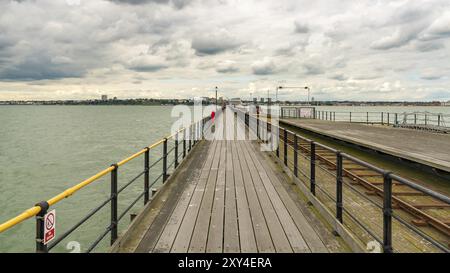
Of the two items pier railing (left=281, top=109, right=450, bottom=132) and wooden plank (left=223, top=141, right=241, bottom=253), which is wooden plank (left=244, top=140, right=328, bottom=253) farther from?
pier railing (left=281, top=109, right=450, bottom=132)

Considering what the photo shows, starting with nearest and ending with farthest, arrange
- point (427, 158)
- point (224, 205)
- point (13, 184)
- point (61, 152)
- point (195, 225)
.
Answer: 1. point (195, 225)
2. point (224, 205)
3. point (427, 158)
4. point (13, 184)
5. point (61, 152)

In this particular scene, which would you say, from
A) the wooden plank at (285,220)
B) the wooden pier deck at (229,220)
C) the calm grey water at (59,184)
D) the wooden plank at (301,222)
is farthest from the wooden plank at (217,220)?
the calm grey water at (59,184)

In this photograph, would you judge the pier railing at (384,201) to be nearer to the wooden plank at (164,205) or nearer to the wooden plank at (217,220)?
the wooden plank at (217,220)

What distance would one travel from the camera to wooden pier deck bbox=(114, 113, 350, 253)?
14.0 feet

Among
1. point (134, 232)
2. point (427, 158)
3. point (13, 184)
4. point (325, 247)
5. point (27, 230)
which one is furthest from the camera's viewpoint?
point (13, 184)

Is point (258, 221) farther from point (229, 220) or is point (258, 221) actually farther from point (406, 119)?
point (406, 119)

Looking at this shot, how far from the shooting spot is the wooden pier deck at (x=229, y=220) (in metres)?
4.27

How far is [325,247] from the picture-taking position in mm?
4234

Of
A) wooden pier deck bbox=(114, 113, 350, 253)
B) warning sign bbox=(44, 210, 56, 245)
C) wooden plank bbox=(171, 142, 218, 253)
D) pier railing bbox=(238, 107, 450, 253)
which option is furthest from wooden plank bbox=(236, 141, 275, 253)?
warning sign bbox=(44, 210, 56, 245)

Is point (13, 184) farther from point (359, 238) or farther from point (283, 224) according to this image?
point (359, 238)

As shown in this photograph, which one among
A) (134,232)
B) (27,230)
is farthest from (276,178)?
(27,230)

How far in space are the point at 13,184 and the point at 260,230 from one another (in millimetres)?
17652

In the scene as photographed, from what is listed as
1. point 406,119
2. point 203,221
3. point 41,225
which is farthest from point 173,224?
point 406,119

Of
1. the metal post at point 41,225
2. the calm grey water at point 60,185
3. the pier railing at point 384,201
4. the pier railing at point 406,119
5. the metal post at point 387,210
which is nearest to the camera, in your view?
the metal post at point 41,225
